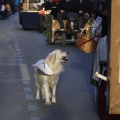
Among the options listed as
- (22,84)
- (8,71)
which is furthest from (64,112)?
(8,71)

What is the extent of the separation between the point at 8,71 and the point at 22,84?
219 centimetres

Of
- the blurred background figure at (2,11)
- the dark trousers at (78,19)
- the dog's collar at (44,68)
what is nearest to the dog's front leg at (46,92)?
the dog's collar at (44,68)

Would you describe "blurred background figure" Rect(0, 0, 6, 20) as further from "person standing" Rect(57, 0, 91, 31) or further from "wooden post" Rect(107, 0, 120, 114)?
"wooden post" Rect(107, 0, 120, 114)

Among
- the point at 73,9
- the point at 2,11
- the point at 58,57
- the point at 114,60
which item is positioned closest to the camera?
the point at 114,60

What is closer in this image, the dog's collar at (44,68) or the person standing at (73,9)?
the dog's collar at (44,68)

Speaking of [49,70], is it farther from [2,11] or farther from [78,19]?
[2,11]

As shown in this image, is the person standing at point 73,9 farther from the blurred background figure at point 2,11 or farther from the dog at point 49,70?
the blurred background figure at point 2,11

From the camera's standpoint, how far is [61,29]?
2016 centimetres

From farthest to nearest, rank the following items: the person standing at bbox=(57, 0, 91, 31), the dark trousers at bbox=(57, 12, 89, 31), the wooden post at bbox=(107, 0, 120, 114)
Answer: the person standing at bbox=(57, 0, 91, 31) → the dark trousers at bbox=(57, 12, 89, 31) → the wooden post at bbox=(107, 0, 120, 114)

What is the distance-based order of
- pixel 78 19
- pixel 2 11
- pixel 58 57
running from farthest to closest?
pixel 2 11
pixel 78 19
pixel 58 57

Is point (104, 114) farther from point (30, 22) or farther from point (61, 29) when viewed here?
point (30, 22)

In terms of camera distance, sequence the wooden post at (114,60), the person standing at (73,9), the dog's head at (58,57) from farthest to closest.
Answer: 1. the person standing at (73,9)
2. the dog's head at (58,57)
3. the wooden post at (114,60)

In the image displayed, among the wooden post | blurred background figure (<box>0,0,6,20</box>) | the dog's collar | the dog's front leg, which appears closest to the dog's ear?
the dog's collar

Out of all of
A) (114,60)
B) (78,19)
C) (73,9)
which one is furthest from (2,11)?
(114,60)
